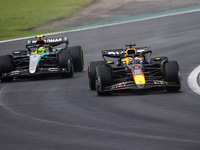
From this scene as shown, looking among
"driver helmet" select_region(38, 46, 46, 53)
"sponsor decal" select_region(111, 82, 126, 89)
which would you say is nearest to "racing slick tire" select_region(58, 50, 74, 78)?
"driver helmet" select_region(38, 46, 46, 53)

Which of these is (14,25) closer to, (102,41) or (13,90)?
(102,41)

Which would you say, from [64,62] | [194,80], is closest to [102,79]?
[194,80]

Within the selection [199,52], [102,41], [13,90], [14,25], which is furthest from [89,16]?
[13,90]

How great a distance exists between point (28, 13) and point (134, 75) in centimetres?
2669

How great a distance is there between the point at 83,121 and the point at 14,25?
25867mm

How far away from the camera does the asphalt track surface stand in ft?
26.8

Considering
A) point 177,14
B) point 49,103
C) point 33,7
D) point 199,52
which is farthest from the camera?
point 33,7

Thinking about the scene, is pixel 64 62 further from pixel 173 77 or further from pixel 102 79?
pixel 173 77

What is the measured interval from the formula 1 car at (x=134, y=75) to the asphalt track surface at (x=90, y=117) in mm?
273

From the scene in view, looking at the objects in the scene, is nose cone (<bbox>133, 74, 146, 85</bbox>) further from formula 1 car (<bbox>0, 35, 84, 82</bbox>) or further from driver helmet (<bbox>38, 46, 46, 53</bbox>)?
driver helmet (<bbox>38, 46, 46, 53</bbox>)

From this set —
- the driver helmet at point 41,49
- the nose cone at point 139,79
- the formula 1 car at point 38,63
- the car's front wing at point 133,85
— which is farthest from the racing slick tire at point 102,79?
the driver helmet at point 41,49

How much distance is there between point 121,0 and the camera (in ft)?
141

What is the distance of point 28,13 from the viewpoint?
39.0 metres

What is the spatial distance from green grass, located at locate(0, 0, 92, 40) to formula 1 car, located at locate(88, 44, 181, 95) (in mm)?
17503
